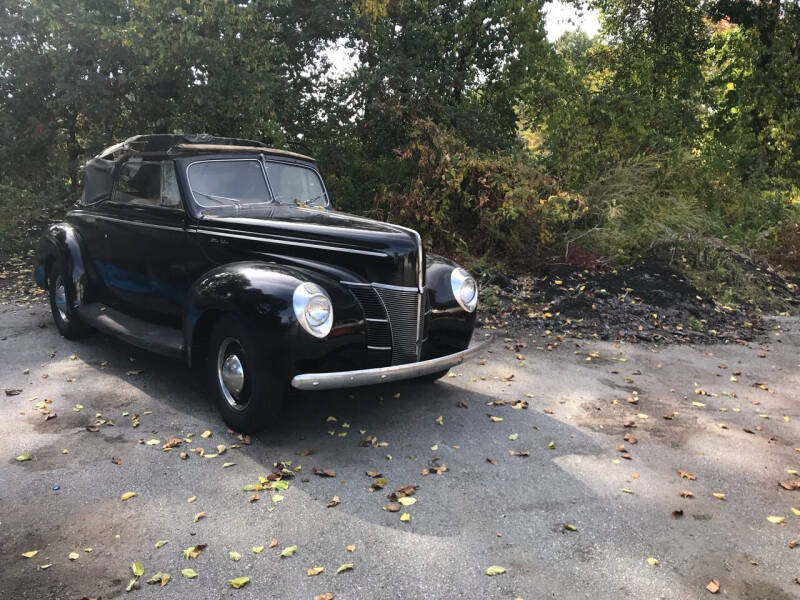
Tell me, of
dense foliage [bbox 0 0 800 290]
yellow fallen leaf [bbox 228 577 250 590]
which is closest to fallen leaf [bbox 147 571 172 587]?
yellow fallen leaf [bbox 228 577 250 590]

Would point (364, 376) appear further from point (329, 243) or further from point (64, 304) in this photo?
point (64, 304)

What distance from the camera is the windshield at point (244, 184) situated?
5066 mm

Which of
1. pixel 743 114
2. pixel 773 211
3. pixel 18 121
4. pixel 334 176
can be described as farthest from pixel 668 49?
pixel 18 121

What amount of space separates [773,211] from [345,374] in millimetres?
12705

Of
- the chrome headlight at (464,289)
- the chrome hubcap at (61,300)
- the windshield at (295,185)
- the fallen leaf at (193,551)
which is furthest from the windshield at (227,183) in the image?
the fallen leaf at (193,551)

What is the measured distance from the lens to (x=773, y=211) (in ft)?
42.8

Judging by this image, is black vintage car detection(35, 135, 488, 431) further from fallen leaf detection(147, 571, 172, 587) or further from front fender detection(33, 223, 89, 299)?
fallen leaf detection(147, 571, 172, 587)

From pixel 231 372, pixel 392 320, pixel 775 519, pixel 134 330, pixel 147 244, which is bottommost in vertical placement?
pixel 775 519

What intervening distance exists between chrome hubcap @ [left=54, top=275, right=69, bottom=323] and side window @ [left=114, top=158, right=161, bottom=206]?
126 centimetres

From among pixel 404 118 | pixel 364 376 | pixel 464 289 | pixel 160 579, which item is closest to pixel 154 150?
pixel 464 289

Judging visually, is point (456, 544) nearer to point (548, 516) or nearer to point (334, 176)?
point (548, 516)

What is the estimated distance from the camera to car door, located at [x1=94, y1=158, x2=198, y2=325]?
16.5 feet

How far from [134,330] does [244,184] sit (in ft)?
5.16

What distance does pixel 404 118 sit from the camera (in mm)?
11781
